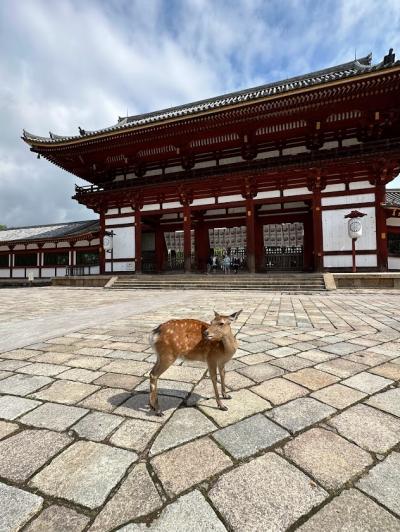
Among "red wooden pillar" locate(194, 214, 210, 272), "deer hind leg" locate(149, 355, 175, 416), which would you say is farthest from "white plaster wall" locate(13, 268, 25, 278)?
"deer hind leg" locate(149, 355, 175, 416)

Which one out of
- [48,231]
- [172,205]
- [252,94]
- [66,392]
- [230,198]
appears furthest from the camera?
[48,231]

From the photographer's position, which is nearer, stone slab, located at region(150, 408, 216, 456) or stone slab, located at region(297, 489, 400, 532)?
stone slab, located at region(297, 489, 400, 532)

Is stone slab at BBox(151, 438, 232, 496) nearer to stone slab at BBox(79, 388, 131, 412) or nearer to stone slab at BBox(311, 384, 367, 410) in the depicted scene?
stone slab at BBox(79, 388, 131, 412)

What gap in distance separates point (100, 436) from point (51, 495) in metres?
0.43

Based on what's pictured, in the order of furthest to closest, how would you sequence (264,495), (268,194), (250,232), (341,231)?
(250,232)
(268,194)
(341,231)
(264,495)

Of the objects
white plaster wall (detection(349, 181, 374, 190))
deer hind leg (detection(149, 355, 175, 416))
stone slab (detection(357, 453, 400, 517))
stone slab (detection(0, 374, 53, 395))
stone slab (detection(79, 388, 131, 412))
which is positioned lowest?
stone slab (detection(357, 453, 400, 517))

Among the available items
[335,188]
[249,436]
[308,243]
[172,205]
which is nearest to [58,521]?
[249,436]

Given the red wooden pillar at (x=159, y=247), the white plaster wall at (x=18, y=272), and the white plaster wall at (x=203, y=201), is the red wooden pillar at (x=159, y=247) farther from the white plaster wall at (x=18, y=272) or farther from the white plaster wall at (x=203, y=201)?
the white plaster wall at (x=18, y=272)

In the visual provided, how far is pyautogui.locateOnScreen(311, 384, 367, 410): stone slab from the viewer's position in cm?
208

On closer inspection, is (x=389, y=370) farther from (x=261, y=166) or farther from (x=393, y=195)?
(x=393, y=195)

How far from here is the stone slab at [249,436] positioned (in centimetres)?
156

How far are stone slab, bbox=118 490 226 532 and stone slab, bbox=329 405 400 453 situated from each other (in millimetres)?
1007

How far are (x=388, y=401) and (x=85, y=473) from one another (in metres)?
2.14

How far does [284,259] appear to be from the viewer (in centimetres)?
1591
